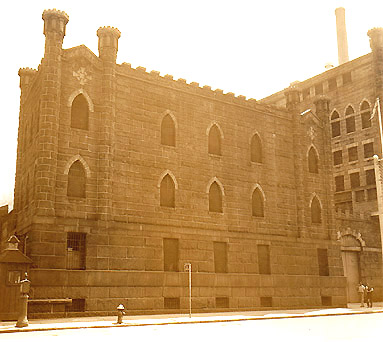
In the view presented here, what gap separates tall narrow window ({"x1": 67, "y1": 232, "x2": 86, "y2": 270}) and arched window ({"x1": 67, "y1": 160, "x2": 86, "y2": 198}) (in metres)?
1.99

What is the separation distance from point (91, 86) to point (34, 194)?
20.7ft

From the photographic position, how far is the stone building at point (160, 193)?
25.1 meters

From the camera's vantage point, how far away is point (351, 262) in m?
38.8

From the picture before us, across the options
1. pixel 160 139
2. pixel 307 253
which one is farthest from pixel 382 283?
pixel 160 139

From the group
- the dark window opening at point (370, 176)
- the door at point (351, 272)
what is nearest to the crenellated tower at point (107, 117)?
the door at point (351, 272)

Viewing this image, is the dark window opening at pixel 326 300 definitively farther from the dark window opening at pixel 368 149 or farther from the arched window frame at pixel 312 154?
the dark window opening at pixel 368 149

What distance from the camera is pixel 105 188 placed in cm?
2603

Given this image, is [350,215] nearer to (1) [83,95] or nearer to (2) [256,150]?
(2) [256,150]

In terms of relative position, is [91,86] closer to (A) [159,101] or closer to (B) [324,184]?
(A) [159,101]

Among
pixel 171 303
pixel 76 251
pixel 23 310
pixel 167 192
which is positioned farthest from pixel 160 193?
pixel 23 310

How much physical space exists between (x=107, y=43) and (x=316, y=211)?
17.4 m

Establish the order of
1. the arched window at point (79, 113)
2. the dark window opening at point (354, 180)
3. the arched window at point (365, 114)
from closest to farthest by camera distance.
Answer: the arched window at point (79, 113), the arched window at point (365, 114), the dark window opening at point (354, 180)

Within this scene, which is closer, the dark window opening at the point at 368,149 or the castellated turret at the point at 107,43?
the castellated turret at the point at 107,43

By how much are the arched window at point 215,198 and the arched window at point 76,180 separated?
788 centimetres
